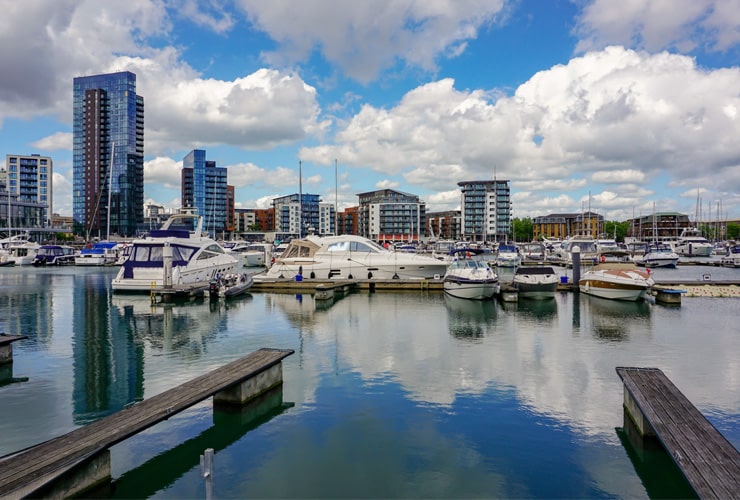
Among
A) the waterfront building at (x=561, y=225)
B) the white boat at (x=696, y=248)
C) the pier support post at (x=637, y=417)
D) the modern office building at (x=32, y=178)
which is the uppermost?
the modern office building at (x=32, y=178)

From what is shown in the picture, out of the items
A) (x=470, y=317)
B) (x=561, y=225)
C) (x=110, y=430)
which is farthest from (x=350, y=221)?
(x=110, y=430)

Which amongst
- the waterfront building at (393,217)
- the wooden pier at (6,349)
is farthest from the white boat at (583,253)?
the waterfront building at (393,217)

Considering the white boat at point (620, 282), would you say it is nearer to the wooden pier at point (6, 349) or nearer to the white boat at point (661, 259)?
the wooden pier at point (6, 349)

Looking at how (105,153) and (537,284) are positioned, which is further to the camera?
(105,153)

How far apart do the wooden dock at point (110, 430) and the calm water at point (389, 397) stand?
61cm

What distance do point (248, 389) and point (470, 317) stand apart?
15.5 metres

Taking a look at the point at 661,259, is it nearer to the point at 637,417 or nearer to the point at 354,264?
the point at 354,264

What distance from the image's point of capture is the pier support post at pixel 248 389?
441 inches

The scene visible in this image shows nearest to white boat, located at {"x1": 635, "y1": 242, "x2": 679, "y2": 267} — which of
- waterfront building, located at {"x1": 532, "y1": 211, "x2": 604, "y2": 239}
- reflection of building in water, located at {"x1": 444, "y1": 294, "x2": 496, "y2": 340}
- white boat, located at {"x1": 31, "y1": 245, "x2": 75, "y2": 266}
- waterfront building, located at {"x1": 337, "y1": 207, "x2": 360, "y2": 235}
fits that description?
reflection of building in water, located at {"x1": 444, "y1": 294, "x2": 496, "y2": 340}

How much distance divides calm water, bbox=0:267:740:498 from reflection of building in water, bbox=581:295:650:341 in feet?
0.52

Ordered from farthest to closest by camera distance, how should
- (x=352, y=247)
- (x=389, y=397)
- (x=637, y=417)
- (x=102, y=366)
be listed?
(x=352, y=247)
(x=102, y=366)
(x=389, y=397)
(x=637, y=417)

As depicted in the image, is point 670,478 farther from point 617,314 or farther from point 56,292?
point 56,292

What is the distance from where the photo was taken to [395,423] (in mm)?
10500

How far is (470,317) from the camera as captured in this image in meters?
24.8
